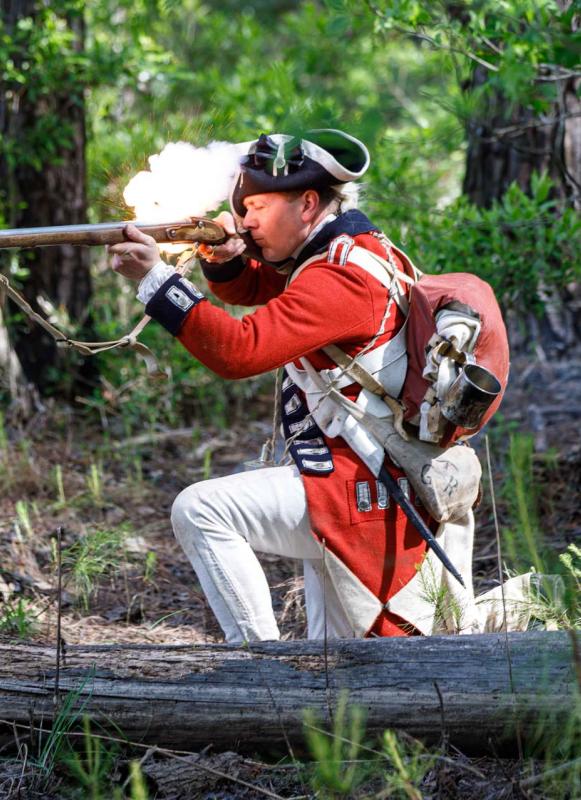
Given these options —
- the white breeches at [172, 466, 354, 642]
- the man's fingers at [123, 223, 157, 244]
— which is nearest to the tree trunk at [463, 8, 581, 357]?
the white breeches at [172, 466, 354, 642]

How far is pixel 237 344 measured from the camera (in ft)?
11.6

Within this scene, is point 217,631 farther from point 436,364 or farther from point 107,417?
point 107,417

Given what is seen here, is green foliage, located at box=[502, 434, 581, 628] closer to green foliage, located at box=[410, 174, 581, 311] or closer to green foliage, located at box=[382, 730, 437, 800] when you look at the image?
green foliage, located at box=[382, 730, 437, 800]

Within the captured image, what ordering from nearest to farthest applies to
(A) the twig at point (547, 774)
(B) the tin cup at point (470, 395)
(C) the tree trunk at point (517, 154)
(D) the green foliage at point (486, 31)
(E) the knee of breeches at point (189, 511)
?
(A) the twig at point (547, 774)
(B) the tin cup at point (470, 395)
(E) the knee of breeches at point (189, 511)
(D) the green foliage at point (486, 31)
(C) the tree trunk at point (517, 154)

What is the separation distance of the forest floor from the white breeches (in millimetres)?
595

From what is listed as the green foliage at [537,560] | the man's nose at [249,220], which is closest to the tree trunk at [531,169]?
the green foliage at [537,560]

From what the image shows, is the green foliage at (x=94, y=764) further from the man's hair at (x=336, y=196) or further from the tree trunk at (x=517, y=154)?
the tree trunk at (x=517, y=154)

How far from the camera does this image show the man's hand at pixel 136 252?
3.59 metres

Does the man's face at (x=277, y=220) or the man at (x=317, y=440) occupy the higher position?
the man's face at (x=277, y=220)

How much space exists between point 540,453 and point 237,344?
127 inches

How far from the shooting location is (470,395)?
136 inches

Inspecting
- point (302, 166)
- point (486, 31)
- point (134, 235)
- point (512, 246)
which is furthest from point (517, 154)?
point (134, 235)

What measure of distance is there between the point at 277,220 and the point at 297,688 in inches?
65.7

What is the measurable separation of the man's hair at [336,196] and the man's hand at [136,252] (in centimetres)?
56
